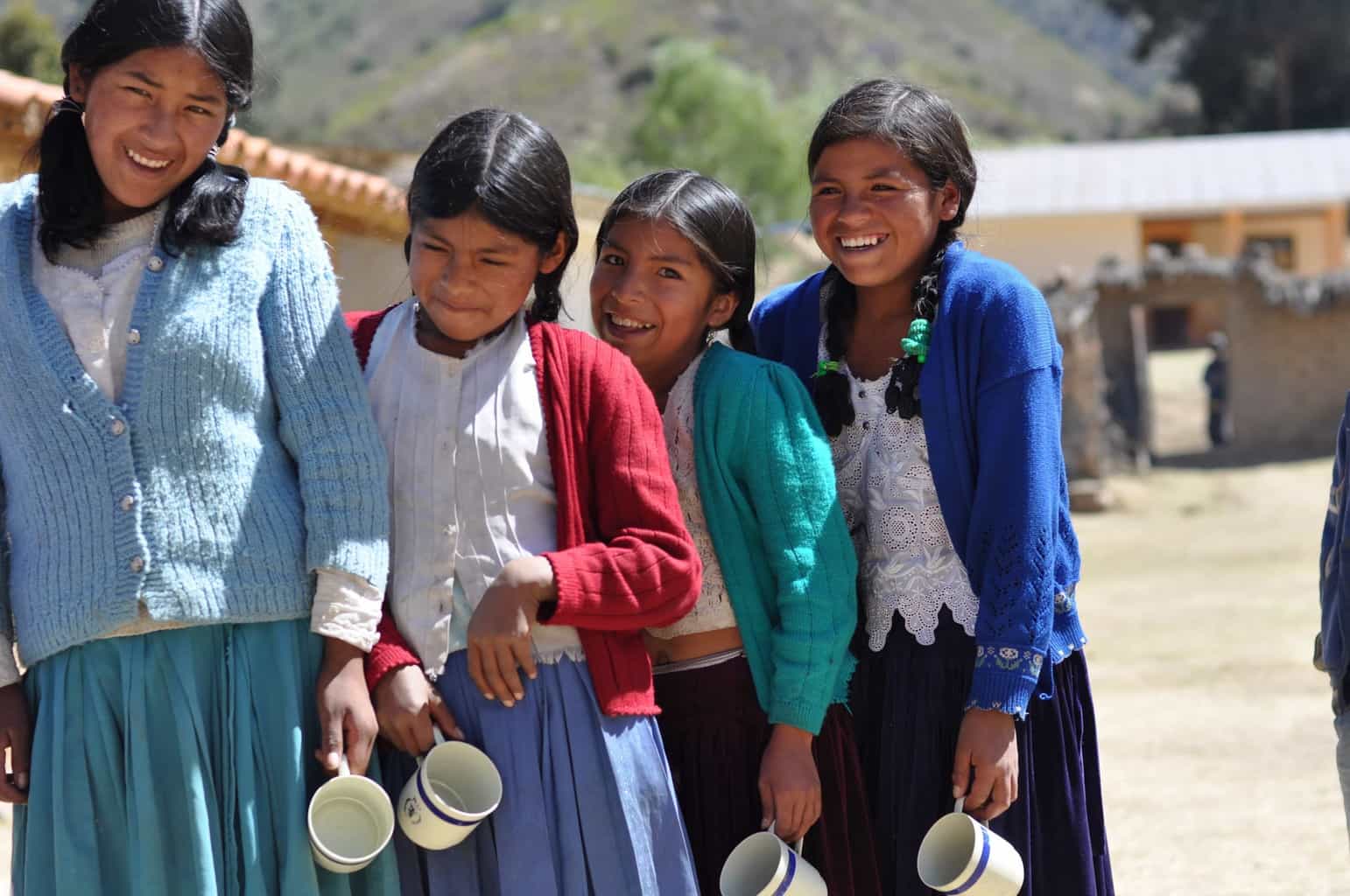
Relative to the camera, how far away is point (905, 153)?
246 centimetres

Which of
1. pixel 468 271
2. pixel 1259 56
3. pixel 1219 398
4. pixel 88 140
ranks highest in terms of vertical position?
pixel 1259 56

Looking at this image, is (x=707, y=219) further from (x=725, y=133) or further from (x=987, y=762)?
(x=725, y=133)

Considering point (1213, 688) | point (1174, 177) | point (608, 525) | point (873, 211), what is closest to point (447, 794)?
point (608, 525)

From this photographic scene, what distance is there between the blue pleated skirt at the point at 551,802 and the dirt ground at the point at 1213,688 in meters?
0.80

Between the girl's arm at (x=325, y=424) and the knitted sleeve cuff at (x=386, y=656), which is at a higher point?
the girl's arm at (x=325, y=424)

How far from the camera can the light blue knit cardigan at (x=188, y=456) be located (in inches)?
77.4

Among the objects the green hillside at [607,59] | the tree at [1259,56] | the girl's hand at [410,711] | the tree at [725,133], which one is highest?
the green hillside at [607,59]

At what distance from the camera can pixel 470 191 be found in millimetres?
2076

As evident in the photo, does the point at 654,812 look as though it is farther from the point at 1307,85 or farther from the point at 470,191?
the point at 1307,85

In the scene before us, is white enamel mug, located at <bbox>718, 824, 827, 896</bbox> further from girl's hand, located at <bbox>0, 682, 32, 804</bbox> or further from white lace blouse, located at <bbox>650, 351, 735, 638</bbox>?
girl's hand, located at <bbox>0, 682, 32, 804</bbox>

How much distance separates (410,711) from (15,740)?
1.70ft

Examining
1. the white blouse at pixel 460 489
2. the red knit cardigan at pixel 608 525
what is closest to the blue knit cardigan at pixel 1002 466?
the red knit cardigan at pixel 608 525

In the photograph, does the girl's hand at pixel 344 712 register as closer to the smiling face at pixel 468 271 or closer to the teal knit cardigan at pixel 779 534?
the smiling face at pixel 468 271

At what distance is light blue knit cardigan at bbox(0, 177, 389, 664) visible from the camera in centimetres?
197
